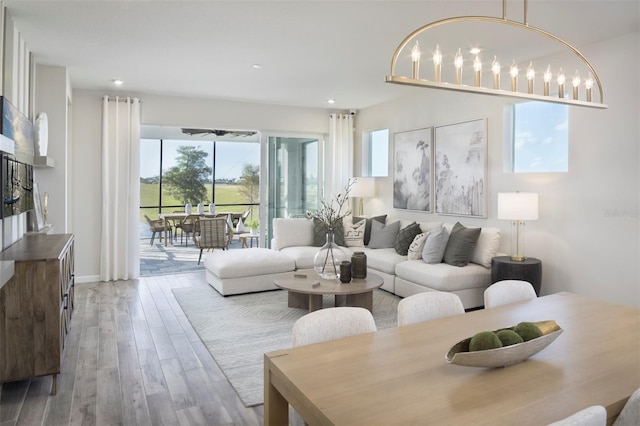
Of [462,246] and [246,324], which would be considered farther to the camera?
[462,246]

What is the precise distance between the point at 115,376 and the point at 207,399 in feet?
2.66

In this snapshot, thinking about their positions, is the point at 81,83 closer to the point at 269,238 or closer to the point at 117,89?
the point at 117,89

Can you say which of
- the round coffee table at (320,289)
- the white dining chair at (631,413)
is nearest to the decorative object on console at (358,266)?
the round coffee table at (320,289)

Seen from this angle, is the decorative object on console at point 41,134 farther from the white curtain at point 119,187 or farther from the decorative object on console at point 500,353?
the decorative object on console at point 500,353

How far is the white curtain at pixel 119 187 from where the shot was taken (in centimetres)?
626

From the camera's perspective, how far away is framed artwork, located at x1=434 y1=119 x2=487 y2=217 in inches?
213

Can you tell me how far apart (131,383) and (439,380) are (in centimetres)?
240

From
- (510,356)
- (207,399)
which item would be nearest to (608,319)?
(510,356)

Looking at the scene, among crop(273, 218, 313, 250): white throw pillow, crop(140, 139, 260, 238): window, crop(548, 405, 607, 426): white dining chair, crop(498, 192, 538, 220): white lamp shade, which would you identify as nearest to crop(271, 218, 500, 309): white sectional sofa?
crop(273, 218, 313, 250): white throw pillow

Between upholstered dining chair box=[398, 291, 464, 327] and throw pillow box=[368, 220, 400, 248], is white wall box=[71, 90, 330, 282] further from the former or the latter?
upholstered dining chair box=[398, 291, 464, 327]

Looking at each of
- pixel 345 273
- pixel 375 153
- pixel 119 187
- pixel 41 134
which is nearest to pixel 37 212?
pixel 41 134

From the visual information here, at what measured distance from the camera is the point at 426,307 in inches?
89.5

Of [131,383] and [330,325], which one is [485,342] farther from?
[131,383]

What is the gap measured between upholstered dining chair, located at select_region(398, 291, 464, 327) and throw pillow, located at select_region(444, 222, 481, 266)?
9.17 ft
